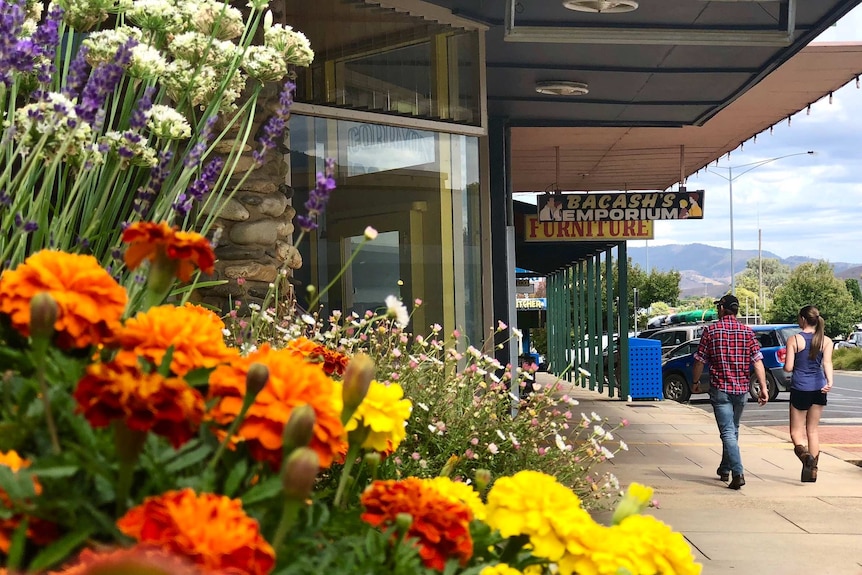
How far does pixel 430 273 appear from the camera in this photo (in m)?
7.95

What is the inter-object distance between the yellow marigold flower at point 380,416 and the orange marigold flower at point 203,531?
21.2 inches

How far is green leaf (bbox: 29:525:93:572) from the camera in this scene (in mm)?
935

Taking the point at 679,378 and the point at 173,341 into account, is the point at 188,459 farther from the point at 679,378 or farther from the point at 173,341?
the point at 679,378

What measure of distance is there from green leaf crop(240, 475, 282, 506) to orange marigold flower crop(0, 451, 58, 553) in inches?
7.9

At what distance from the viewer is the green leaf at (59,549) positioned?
0.94 metres

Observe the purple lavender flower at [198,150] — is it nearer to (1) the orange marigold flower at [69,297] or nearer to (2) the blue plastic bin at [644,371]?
(1) the orange marigold flower at [69,297]

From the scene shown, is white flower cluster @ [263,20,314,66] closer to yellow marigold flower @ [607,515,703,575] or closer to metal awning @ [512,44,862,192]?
yellow marigold flower @ [607,515,703,575]

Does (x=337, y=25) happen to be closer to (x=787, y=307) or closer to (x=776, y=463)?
(x=776, y=463)

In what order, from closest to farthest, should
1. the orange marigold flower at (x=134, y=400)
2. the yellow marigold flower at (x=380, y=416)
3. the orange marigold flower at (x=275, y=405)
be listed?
the orange marigold flower at (x=134, y=400)
the orange marigold flower at (x=275, y=405)
the yellow marigold flower at (x=380, y=416)

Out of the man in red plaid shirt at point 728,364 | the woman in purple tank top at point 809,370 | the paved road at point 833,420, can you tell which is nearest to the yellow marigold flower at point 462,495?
the man in red plaid shirt at point 728,364

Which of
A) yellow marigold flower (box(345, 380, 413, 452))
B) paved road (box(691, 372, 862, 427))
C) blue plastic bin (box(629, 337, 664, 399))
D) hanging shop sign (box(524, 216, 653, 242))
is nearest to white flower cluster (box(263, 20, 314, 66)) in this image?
yellow marigold flower (box(345, 380, 413, 452))

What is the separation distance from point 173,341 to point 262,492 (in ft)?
0.80

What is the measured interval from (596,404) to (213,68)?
17464 mm

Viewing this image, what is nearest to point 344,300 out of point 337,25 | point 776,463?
point 337,25
